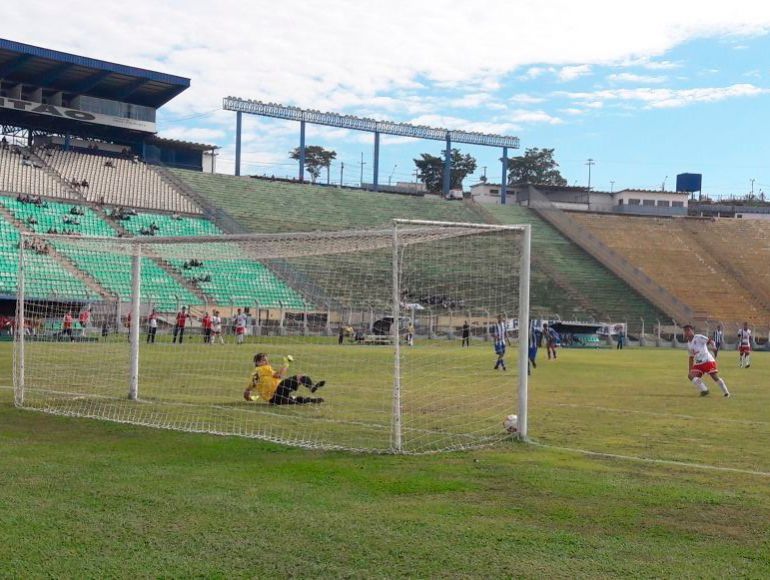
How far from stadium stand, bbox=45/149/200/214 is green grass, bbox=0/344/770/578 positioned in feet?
131

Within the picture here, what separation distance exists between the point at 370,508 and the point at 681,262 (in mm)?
56248

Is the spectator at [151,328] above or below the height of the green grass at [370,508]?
above

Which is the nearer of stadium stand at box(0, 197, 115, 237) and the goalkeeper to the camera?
the goalkeeper

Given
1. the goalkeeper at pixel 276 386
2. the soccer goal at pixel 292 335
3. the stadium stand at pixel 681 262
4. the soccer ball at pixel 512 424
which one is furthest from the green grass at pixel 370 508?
the stadium stand at pixel 681 262

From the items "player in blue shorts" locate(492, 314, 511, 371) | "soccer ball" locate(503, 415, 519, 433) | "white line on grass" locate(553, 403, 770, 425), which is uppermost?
"player in blue shorts" locate(492, 314, 511, 371)

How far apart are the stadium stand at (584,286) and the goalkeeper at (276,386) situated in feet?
121

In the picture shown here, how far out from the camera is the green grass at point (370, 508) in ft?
18.7

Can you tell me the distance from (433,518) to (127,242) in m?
8.71

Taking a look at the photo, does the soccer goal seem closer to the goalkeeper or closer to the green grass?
the goalkeeper

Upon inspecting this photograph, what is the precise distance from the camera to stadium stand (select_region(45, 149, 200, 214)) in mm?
49875

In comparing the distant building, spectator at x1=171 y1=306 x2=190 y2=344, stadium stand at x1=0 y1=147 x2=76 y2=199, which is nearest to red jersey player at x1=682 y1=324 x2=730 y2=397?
spectator at x1=171 y1=306 x2=190 y2=344

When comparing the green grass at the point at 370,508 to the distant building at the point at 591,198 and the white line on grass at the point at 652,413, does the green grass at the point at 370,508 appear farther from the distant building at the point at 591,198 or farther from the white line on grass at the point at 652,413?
the distant building at the point at 591,198

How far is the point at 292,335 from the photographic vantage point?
27859mm

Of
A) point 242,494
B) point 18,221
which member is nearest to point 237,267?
point 18,221
